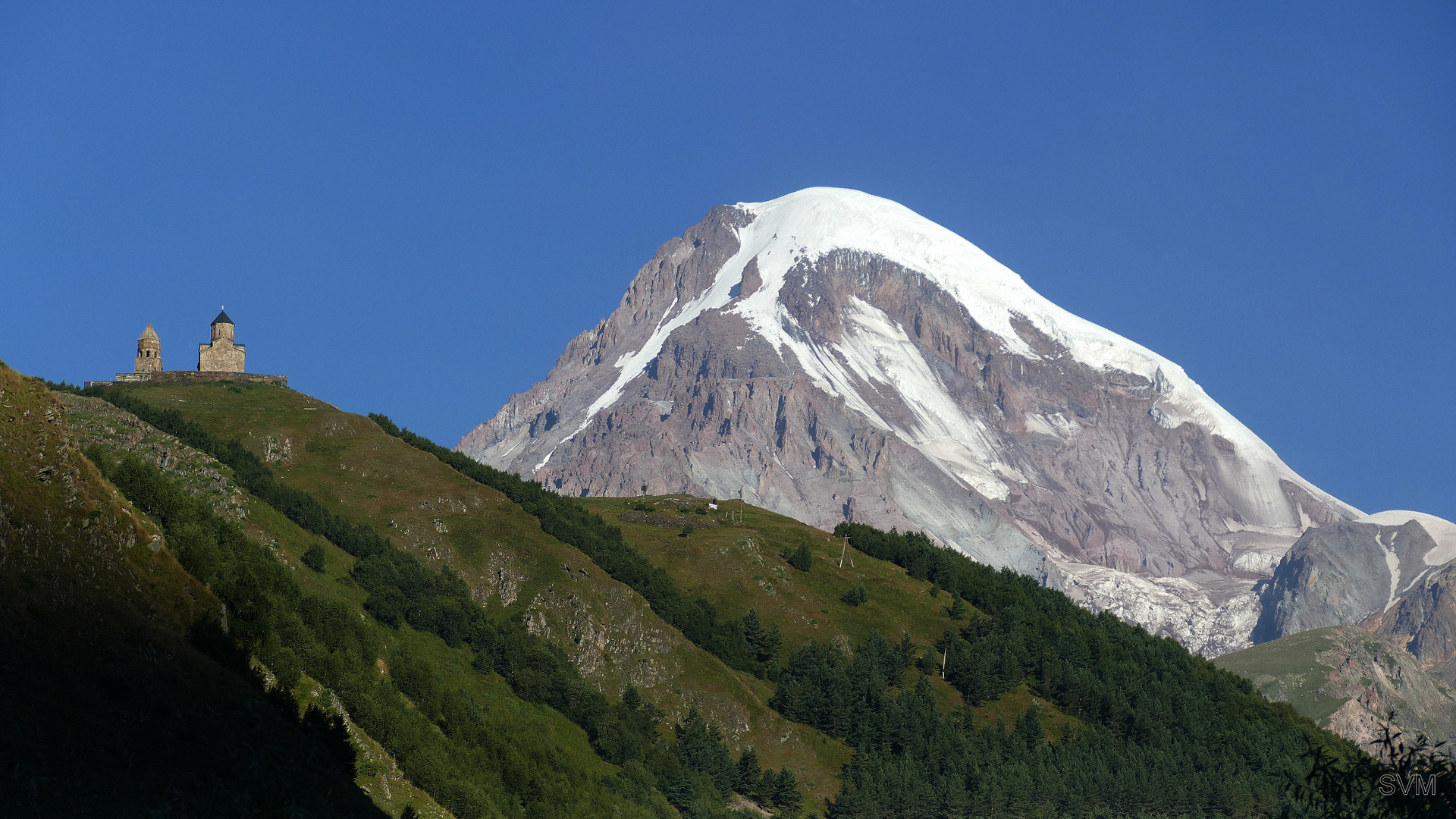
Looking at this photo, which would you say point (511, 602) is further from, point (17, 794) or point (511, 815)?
point (17, 794)

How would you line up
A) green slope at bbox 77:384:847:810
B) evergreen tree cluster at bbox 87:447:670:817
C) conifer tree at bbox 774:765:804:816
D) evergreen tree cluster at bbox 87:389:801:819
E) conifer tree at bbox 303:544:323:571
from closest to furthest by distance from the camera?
1. evergreen tree cluster at bbox 87:447:670:817
2. evergreen tree cluster at bbox 87:389:801:819
3. conifer tree at bbox 303:544:323:571
4. conifer tree at bbox 774:765:804:816
5. green slope at bbox 77:384:847:810

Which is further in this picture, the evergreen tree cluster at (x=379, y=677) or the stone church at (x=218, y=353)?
the stone church at (x=218, y=353)

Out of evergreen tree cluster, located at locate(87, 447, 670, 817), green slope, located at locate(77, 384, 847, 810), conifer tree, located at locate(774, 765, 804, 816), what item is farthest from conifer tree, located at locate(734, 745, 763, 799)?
evergreen tree cluster, located at locate(87, 447, 670, 817)

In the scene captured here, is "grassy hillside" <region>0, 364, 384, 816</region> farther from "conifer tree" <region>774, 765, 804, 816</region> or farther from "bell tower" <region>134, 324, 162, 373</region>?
"bell tower" <region>134, 324, 162, 373</region>

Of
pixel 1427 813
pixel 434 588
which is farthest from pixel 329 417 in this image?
pixel 1427 813

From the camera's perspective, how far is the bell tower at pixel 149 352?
19388cm

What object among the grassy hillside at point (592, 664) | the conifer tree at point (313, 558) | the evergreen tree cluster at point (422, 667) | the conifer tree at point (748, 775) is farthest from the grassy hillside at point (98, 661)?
the conifer tree at point (748, 775)

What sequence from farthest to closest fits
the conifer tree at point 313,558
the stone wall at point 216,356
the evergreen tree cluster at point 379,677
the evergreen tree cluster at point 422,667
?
the stone wall at point 216,356 < the conifer tree at point 313,558 < the evergreen tree cluster at point 422,667 < the evergreen tree cluster at point 379,677

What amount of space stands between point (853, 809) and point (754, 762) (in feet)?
43.0

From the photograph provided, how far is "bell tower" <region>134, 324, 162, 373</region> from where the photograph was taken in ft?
636

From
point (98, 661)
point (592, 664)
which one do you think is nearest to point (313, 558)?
point (592, 664)

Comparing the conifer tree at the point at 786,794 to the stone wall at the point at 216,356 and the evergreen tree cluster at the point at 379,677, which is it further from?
the stone wall at the point at 216,356

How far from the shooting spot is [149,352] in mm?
194500

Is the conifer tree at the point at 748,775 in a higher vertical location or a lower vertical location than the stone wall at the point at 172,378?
lower
